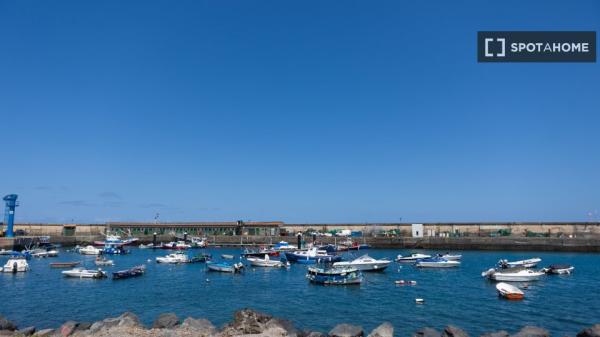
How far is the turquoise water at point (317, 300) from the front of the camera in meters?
25.5

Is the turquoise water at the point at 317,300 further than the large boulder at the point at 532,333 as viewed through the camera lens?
Yes

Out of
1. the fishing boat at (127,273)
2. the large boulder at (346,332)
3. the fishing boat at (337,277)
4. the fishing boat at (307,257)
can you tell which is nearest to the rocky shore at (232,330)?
the large boulder at (346,332)

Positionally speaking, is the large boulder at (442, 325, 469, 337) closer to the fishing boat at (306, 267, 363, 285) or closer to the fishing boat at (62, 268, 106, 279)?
the fishing boat at (306, 267, 363, 285)

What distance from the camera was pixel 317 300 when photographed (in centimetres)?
3183

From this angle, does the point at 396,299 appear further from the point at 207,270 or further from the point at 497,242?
the point at 497,242

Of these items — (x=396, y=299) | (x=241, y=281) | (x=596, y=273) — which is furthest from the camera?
(x=596, y=273)

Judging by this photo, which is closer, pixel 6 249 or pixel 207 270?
pixel 207 270

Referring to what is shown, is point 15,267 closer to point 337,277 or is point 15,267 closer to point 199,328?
point 337,277

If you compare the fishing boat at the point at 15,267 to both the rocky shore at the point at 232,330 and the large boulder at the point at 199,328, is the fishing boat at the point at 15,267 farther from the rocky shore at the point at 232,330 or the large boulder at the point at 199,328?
the large boulder at the point at 199,328

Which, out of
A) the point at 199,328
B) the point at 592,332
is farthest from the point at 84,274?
the point at 592,332

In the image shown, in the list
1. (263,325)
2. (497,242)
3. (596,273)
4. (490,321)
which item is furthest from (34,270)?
(497,242)

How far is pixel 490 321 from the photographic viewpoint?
2497 centimetres

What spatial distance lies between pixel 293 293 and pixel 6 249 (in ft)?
217

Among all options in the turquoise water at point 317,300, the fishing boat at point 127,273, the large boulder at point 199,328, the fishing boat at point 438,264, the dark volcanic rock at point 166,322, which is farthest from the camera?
the fishing boat at point 438,264
